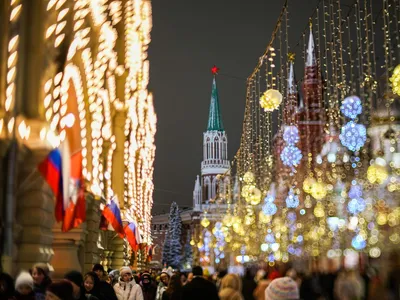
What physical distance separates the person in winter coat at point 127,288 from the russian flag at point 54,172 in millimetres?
2449

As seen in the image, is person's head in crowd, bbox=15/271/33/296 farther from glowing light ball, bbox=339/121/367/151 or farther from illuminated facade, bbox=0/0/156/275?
glowing light ball, bbox=339/121/367/151

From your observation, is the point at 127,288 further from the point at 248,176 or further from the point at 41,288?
the point at 248,176

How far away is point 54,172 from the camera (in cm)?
1348

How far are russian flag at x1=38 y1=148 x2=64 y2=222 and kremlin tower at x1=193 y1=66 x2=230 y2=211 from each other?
127 metres

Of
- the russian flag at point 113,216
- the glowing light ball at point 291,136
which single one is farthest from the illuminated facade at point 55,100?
the glowing light ball at point 291,136

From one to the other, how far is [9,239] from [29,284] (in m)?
5.86

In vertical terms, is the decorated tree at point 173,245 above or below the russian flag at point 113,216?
above

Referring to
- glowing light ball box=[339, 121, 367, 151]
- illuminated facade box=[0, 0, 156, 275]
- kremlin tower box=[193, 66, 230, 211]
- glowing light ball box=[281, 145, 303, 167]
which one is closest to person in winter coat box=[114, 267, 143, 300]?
illuminated facade box=[0, 0, 156, 275]

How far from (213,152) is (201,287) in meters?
141

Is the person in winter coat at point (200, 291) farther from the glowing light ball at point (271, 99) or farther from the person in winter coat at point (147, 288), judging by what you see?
the glowing light ball at point (271, 99)

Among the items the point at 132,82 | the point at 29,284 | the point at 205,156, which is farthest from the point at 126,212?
the point at 205,156

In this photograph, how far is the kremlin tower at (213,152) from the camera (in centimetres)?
14300

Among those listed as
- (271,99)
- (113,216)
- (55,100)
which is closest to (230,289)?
(55,100)

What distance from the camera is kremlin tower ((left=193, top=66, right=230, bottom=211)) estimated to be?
143m
